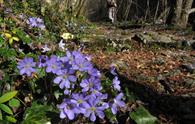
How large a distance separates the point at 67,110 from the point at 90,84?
0.81 ft

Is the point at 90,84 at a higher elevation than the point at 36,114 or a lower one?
higher

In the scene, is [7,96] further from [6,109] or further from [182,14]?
[182,14]

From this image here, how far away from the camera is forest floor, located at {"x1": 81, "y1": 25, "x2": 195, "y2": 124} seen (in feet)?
14.3

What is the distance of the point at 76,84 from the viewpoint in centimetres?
280

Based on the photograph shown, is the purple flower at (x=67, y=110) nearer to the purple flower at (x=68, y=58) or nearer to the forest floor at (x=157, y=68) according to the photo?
the purple flower at (x=68, y=58)

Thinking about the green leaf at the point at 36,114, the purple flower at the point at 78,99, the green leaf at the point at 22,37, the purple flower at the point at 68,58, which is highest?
the purple flower at the point at 68,58

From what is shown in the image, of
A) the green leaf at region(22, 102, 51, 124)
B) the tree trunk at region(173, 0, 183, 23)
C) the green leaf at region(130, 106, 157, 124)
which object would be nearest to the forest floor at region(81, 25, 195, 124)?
the green leaf at region(130, 106, 157, 124)

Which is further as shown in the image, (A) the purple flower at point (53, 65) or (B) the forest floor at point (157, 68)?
(B) the forest floor at point (157, 68)

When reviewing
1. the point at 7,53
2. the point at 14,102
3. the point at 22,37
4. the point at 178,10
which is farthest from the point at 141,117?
the point at 178,10

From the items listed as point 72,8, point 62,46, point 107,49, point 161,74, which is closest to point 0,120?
point 62,46

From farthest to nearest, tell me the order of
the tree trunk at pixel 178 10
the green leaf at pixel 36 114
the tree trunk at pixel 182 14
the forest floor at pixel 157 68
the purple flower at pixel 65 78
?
1. the tree trunk at pixel 182 14
2. the tree trunk at pixel 178 10
3. the forest floor at pixel 157 68
4. the green leaf at pixel 36 114
5. the purple flower at pixel 65 78

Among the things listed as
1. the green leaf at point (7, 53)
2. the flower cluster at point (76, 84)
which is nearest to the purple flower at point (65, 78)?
the flower cluster at point (76, 84)

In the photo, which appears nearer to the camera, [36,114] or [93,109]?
[93,109]

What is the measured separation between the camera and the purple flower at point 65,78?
2623 mm
